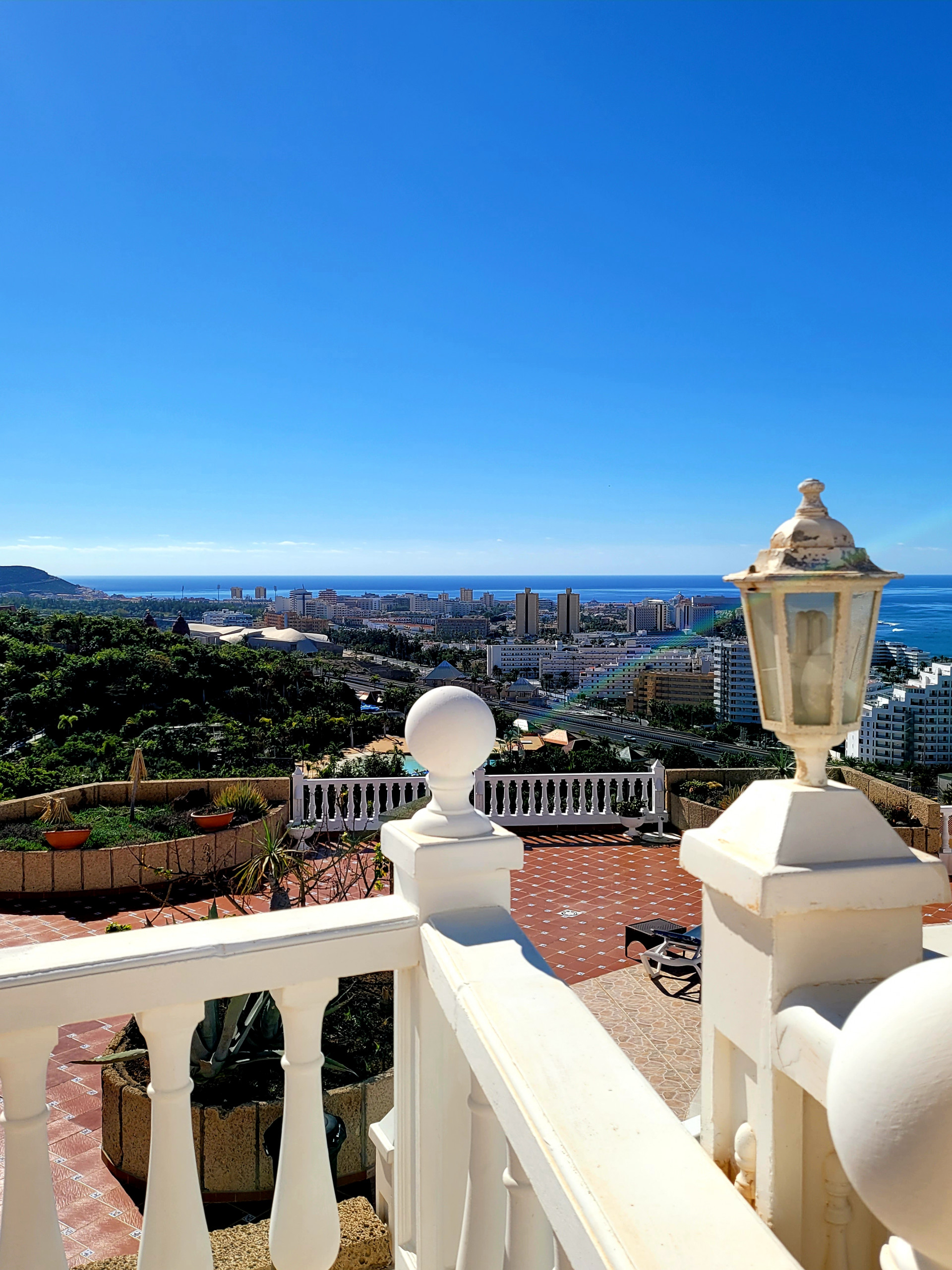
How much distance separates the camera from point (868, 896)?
3.20 feet

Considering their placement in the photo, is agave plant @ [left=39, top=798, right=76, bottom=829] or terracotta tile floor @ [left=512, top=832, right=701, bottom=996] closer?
terracotta tile floor @ [left=512, top=832, right=701, bottom=996]

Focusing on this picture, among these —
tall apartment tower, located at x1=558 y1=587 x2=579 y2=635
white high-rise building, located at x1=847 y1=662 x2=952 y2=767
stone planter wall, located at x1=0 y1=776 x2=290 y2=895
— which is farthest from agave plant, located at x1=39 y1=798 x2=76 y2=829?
tall apartment tower, located at x1=558 y1=587 x2=579 y2=635

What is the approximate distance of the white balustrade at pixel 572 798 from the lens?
30.7 ft

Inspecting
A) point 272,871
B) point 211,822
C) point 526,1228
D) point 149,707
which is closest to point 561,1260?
point 526,1228

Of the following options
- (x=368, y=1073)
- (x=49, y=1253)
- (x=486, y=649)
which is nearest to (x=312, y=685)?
(x=486, y=649)

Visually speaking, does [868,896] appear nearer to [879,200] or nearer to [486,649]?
[879,200]

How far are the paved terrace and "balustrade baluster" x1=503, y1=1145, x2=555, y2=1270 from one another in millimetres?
1736

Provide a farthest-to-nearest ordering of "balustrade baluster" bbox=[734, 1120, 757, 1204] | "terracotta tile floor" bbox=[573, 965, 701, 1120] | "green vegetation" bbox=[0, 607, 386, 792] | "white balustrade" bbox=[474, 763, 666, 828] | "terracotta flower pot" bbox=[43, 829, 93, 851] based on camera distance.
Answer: "green vegetation" bbox=[0, 607, 386, 792] < "white balustrade" bbox=[474, 763, 666, 828] < "terracotta flower pot" bbox=[43, 829, 93, 851] < "terracotta tile floor" bbox=[573, 965, 701, 1120] < "balustrade baluster" bbox=[734, 1120, 757, 1204]

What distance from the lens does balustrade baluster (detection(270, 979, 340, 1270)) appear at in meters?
1.31

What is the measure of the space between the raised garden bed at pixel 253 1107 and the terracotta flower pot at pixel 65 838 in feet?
13.8

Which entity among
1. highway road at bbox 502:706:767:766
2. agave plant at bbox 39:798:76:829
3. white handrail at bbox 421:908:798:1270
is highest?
white handrail at bbox 421:908:798:1270

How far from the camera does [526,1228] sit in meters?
0.90

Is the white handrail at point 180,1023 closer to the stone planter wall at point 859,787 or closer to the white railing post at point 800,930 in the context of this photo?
the white railing post at point 800,930

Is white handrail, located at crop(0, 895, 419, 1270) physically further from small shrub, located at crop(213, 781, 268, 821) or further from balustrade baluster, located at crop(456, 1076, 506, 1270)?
small shrub, located at crop(213, 781, 268, 821)
